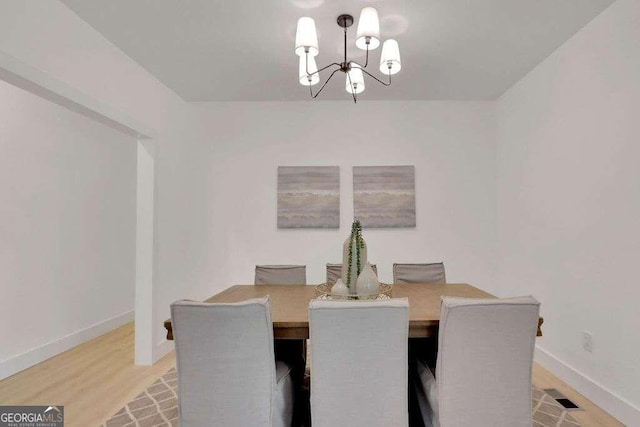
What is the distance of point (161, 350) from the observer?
10.3ft

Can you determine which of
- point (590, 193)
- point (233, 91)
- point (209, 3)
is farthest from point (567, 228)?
point (233, 91)

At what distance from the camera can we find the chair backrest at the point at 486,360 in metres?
1.39

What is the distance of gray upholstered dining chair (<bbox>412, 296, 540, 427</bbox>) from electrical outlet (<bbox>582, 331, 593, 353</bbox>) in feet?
4.39

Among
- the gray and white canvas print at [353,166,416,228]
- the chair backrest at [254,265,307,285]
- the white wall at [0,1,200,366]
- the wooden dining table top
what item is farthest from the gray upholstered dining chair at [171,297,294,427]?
the gray and white canvas print at [353,166,416,228]

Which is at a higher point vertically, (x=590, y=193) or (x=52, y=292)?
(x=590, y=193)

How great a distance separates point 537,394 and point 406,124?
8.95ft

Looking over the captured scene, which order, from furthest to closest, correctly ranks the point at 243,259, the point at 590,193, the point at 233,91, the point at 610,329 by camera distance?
the point at 243,259, the point at 233,91, the point at 590,193, the point at 610,329

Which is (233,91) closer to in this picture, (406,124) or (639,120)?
(406,124)

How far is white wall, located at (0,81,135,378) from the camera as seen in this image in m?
2.89

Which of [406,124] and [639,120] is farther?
[406,124]

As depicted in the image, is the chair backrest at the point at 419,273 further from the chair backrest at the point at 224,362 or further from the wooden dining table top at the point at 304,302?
the chair backrest at the point at 224,362

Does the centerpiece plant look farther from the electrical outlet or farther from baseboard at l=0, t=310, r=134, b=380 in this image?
baseboard at l=0, t=310, r=134, b=380

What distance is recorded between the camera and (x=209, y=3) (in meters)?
2.11

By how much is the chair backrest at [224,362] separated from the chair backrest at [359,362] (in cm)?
21
